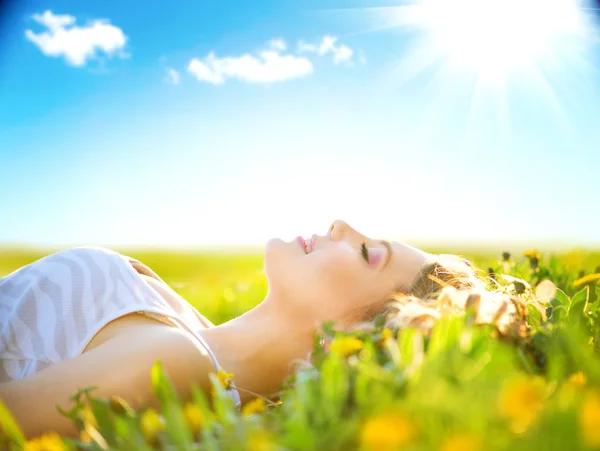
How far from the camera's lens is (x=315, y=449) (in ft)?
3.60

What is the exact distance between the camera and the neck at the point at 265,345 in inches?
117

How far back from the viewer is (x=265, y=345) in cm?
302

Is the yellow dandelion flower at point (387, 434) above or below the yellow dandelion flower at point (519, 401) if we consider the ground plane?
below

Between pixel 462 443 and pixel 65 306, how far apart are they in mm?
2375

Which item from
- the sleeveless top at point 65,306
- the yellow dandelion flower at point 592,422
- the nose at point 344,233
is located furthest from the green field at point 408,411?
the nose at point 344,233

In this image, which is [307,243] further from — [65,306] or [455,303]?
[65,306]

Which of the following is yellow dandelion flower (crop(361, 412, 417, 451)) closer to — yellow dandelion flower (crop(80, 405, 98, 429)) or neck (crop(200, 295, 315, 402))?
yellow dandelion flower (crop(80, 405, 98, 429))

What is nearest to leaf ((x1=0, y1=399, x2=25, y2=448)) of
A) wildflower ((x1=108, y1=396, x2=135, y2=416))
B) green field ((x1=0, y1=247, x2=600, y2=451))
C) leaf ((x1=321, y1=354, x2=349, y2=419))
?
green field ((x1=0, y1=247, x2=600, y2=451))

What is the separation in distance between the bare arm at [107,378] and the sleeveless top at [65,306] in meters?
0.25

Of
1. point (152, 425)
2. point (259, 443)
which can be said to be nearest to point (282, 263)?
point (152, 425)

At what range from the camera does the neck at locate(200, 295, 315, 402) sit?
2.97m

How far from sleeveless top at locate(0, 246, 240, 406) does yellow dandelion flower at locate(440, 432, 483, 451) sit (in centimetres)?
169

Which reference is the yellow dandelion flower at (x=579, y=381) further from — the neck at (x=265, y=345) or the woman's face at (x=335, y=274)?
the neck at (x=265, y=345)

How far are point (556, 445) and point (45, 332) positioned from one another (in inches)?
98.0
